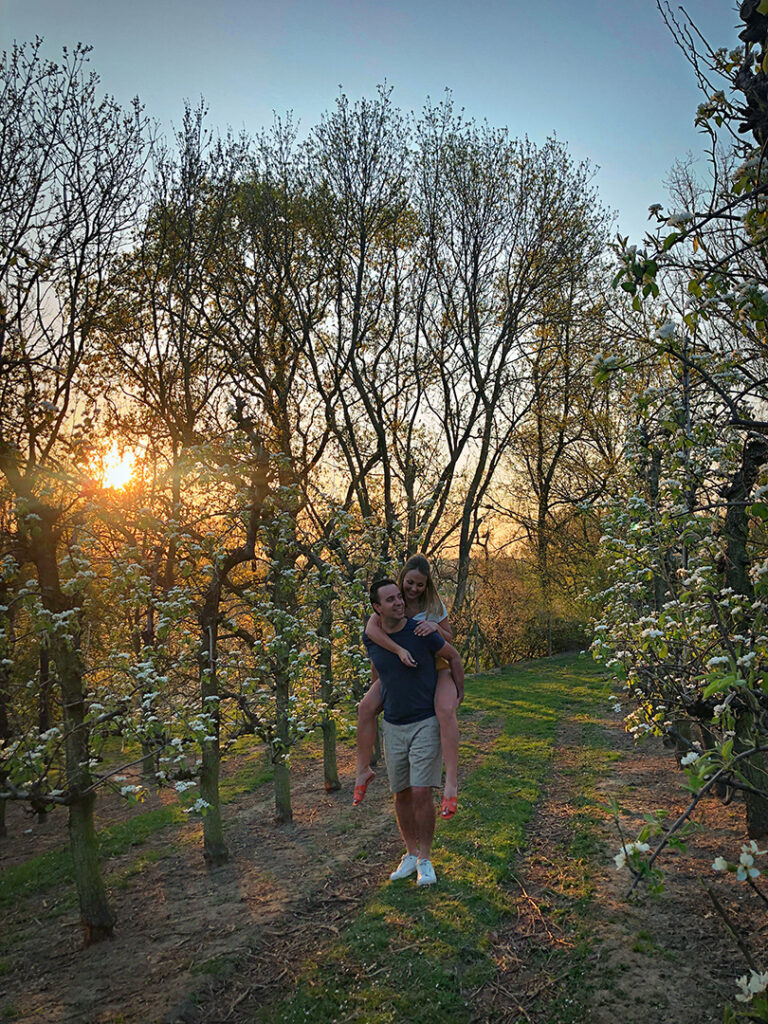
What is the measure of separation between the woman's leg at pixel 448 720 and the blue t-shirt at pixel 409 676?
0.08 m

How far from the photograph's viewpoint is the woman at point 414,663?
508 cm

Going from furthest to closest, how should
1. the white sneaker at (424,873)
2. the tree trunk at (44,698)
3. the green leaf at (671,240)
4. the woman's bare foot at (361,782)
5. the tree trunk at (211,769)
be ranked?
the tree trunk at (44,698) → the tree trunk at (211,769) → the white sneaker at (424,873) → the woman's bare foot at (361,782) → the green leaf at (671,240)

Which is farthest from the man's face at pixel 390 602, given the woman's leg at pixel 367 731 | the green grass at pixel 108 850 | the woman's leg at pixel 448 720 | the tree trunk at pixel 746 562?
the green grass at pixel 108 850

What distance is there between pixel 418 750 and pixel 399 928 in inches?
69.7

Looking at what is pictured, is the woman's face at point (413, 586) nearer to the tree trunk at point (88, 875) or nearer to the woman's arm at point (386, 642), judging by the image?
the woman's arm at point (386, 642)

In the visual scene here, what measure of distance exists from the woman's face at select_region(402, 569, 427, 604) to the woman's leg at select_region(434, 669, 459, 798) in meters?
0.61

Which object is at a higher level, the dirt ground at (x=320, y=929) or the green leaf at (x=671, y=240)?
the green leaf at (x=671, y=240)

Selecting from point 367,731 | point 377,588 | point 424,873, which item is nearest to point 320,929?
point 424,873

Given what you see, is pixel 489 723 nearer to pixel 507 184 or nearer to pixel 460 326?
pixel 460 326

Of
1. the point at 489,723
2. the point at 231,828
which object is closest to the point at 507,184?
the point at 489,723

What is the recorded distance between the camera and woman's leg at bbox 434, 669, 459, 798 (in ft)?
16.0

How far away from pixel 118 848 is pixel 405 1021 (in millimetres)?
7808

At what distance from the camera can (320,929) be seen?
614 cm

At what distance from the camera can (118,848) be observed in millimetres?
10633
